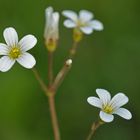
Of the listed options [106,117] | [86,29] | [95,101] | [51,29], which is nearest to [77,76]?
[86,29]

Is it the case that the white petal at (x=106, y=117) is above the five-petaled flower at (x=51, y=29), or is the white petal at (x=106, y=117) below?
below

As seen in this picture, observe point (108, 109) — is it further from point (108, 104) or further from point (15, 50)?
point (15, 50)

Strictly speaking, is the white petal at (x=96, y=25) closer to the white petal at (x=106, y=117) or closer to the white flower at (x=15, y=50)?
the white flower at (x=15, y=50)

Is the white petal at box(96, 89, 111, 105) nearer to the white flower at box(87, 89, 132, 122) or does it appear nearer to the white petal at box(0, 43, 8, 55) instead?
the white flower at box(87, 89, 132, 122)

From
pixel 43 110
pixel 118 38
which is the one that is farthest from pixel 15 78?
pixel 118 38

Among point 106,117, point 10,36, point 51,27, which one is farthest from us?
point 51,27

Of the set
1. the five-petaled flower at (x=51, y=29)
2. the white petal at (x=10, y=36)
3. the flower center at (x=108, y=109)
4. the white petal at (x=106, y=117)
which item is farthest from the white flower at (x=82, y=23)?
the white petal at (x=106, y=117)

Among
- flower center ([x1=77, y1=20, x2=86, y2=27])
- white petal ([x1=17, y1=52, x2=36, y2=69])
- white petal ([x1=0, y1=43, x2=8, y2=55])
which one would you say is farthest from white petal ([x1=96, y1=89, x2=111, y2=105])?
flower center ([x1=77, y1=20, x2=86, y2=27])
